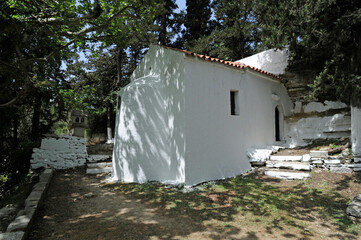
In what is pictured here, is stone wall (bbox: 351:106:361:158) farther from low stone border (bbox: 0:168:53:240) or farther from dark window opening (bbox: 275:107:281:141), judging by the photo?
low stone border (bbox: 0:168:53:240)

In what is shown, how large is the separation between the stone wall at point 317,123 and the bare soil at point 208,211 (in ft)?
10.9

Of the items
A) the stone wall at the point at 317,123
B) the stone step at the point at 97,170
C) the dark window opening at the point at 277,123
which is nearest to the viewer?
the stone wall at the point at 317,123

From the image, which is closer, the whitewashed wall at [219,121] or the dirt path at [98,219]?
the dirt path at [98,219]

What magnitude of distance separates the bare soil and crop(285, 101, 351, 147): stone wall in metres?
3.31

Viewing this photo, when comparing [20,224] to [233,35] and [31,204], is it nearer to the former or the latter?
[31,204]

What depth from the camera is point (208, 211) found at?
4824mm

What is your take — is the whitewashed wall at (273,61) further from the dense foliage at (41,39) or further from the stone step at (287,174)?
the dense foliage at (41,39)

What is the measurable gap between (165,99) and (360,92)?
662 cm

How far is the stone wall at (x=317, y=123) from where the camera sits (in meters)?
8.90

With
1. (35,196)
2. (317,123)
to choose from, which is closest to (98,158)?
(35,196)

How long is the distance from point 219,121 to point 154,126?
2.48 metres

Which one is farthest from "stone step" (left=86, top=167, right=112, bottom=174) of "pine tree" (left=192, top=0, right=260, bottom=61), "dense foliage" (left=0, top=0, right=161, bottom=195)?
"pine tree" (left=192, top=0, right=260, bottom=61)

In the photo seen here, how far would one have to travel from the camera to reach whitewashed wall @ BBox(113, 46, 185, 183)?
707 centimetres

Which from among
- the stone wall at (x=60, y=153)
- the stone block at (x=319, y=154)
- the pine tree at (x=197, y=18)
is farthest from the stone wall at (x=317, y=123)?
the pine tree at (x=197, y=18)
